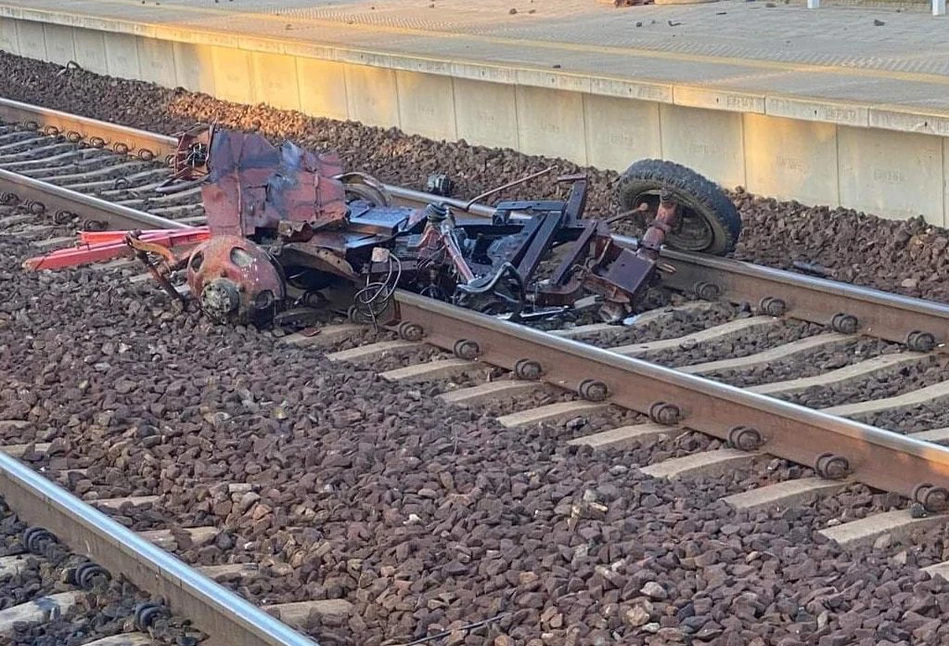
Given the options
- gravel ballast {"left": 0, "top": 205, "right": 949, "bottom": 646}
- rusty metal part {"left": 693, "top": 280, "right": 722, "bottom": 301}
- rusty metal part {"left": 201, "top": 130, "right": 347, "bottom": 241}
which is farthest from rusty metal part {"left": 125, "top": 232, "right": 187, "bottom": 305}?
rusty metal part {"left": 693, "top": 280, "right": 722, "bottom": 301}

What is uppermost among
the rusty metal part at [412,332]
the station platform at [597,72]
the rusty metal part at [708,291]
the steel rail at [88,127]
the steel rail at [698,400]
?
the station platform at [597,72]

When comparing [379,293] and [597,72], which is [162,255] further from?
[597,72]

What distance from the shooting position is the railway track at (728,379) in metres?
6.87

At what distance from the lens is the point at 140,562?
6.19 metres

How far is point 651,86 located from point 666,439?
5.59 m

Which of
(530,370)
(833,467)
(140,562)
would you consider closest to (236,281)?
(530,370)

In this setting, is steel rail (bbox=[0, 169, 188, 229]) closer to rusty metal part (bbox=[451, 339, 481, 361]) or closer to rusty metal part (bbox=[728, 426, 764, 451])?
rusty metal part (bbox=[451, 339, 481, 361])

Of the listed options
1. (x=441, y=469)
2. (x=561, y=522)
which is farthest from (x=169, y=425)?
(x=561, y=522)

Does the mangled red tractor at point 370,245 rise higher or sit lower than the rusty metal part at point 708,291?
higher

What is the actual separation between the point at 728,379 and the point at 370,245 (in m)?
2.60

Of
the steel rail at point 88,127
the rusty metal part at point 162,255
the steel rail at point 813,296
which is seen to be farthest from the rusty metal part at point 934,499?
the steel rail at point 88,127

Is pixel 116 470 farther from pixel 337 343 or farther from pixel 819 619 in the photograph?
pixel 819 619

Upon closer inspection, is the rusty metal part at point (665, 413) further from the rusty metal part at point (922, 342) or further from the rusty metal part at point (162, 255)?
the rusty metal part at point (162, 255)

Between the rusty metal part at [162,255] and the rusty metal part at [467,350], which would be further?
the rusty metal part at [162,255]
